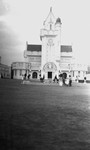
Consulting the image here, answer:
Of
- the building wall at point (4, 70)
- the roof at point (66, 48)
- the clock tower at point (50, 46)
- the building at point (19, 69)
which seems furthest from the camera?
the building wall at point (4, 70)

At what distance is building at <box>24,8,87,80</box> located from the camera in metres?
83.4

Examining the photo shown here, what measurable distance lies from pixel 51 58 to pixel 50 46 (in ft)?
14.6

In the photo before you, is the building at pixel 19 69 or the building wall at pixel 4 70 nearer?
the building at pixel 19 69

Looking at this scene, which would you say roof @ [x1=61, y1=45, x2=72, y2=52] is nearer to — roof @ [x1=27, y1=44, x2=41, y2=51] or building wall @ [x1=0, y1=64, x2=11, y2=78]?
roof @ [x1=27, y1=44, x2=41, y2=51]

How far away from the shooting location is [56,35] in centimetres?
8556

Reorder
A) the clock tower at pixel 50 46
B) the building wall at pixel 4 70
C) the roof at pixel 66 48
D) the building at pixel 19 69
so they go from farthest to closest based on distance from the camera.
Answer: the building wall at pixel 4 70, the roof at pixel 66 48, the building at pixel 19 69, the clock tower at pixel 50 46

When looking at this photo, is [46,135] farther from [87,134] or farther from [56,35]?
[56,35]

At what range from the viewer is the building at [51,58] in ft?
274

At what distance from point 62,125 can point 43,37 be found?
8142 cm

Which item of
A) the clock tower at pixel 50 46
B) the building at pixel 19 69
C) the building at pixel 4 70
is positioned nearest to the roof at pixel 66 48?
the clock tower at pixel 50 46

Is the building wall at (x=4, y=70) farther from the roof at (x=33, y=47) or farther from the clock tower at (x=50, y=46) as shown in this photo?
the clock tower at (x=50, y=46)

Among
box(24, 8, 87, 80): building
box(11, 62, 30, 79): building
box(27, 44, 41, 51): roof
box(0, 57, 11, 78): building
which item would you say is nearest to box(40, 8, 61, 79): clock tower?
box(24, 8, 87, 80): building

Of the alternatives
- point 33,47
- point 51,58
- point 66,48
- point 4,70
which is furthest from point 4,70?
point 51,58

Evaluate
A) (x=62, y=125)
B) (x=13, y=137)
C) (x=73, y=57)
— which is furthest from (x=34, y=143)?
(x=73, y=57)
